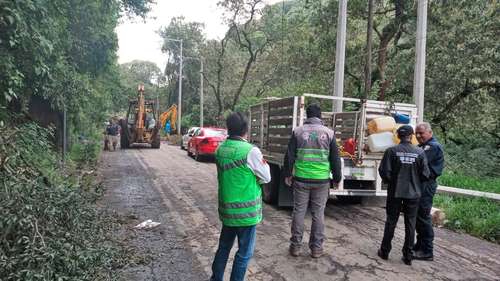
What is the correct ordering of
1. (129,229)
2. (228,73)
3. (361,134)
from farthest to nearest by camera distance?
1. (228,73)
2. (361,134)
3. (129,229)

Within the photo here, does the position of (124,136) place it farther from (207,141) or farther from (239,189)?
(239,189)

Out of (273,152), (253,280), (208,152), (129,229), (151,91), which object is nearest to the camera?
(253,280)

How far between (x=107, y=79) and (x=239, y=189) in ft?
63.6

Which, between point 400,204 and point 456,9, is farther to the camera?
point 456,9

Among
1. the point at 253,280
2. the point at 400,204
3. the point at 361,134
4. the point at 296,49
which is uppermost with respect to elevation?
the point at 296,49

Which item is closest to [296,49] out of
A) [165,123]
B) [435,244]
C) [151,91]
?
[435,244]

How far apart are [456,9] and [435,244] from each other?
1074 cm

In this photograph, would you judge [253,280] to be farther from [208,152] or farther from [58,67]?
[208,152]

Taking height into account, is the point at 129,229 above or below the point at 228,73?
below

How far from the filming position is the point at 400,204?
5.54 m

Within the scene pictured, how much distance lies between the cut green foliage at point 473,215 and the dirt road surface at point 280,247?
11.0 inches

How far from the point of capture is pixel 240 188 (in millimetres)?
4059


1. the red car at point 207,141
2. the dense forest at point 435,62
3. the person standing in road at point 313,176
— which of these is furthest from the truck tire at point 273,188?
the red car at point 207,141

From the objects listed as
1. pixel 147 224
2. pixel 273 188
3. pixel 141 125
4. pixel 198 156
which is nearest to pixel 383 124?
pixel 273 188
